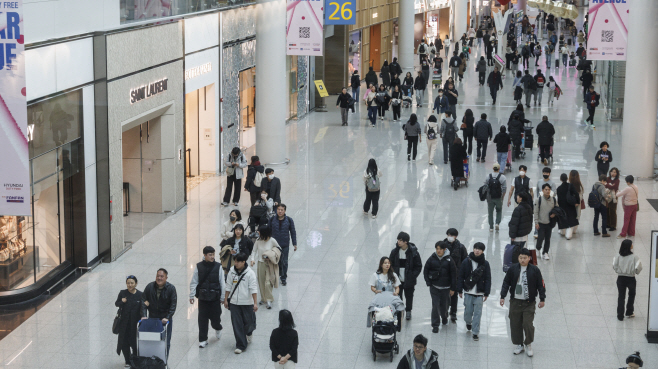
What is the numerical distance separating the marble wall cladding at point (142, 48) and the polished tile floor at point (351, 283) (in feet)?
10.5

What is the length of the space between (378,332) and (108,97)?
21.6ft

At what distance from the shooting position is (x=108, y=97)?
46.4 feet

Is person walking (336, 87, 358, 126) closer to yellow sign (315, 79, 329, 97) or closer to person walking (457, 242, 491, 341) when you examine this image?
yellow sign (315, 79, 329, 97)

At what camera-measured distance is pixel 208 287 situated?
34.4 feet

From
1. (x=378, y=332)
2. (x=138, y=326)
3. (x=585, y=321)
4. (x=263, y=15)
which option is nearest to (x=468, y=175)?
(x=263, y=15)

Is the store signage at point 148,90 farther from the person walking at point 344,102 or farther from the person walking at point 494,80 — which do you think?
the person walking at point 494,80

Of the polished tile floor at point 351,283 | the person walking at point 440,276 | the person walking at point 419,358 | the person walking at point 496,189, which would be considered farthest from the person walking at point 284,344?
the person walking at point 496,189

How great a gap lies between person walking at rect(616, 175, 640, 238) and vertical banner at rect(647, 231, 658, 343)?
15.0 ft

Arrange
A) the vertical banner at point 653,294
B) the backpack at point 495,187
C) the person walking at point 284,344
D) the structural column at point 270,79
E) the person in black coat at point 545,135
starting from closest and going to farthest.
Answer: the person walking at point 284,344
the vertical banner at point 653,294
the backpack at point 495,187
the structural column at point 270,79
the person in black coat at point 545,135

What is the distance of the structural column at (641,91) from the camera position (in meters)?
20.0

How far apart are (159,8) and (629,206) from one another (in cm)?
979

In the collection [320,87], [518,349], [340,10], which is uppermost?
[340,10]

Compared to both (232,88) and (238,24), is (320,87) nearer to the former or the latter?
(238,24)

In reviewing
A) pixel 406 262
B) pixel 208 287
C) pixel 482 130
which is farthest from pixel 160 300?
pixel 482 130
